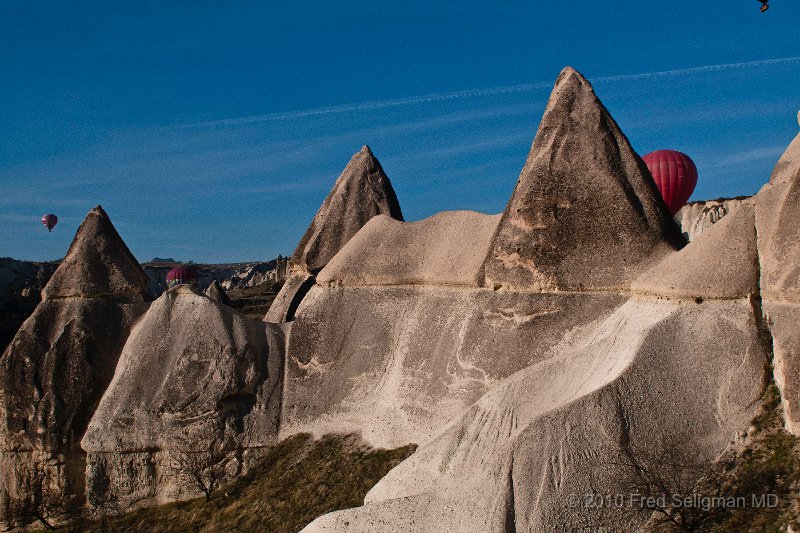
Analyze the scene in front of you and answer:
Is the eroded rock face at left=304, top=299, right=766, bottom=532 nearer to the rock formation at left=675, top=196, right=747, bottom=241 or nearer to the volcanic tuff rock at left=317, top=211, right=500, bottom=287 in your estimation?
the volcanic tuff rock at left=317, top=211, right=500, bottom=287

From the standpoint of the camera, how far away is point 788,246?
9.02 m

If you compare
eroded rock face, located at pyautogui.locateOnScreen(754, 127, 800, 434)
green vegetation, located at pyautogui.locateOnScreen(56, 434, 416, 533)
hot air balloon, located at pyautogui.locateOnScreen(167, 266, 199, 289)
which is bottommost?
green vegetation, located at pyautogui.locateOnScreen(56, 434, 416, 533)

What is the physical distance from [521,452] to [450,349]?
5.05 meters

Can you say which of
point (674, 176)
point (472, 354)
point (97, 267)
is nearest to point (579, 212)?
point (472, 354)

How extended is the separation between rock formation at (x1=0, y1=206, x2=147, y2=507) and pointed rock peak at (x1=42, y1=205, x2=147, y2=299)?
0.06ft

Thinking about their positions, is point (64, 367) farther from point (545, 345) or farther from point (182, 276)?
point (182, 276)

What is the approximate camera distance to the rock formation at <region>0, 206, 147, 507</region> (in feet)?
49.2

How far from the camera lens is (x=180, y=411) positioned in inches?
561

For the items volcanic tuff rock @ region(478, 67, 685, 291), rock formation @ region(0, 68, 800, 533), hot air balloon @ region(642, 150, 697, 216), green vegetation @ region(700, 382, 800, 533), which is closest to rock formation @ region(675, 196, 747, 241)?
hot air balloon @ region(642, 150, 697, 216)

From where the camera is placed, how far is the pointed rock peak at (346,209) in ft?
64.5

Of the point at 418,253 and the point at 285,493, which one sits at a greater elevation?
the point at 418,253

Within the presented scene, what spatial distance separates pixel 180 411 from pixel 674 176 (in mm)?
15713

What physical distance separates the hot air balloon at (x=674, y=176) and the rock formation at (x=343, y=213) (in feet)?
27.4

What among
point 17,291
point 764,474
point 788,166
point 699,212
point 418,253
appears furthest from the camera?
point 17,291
